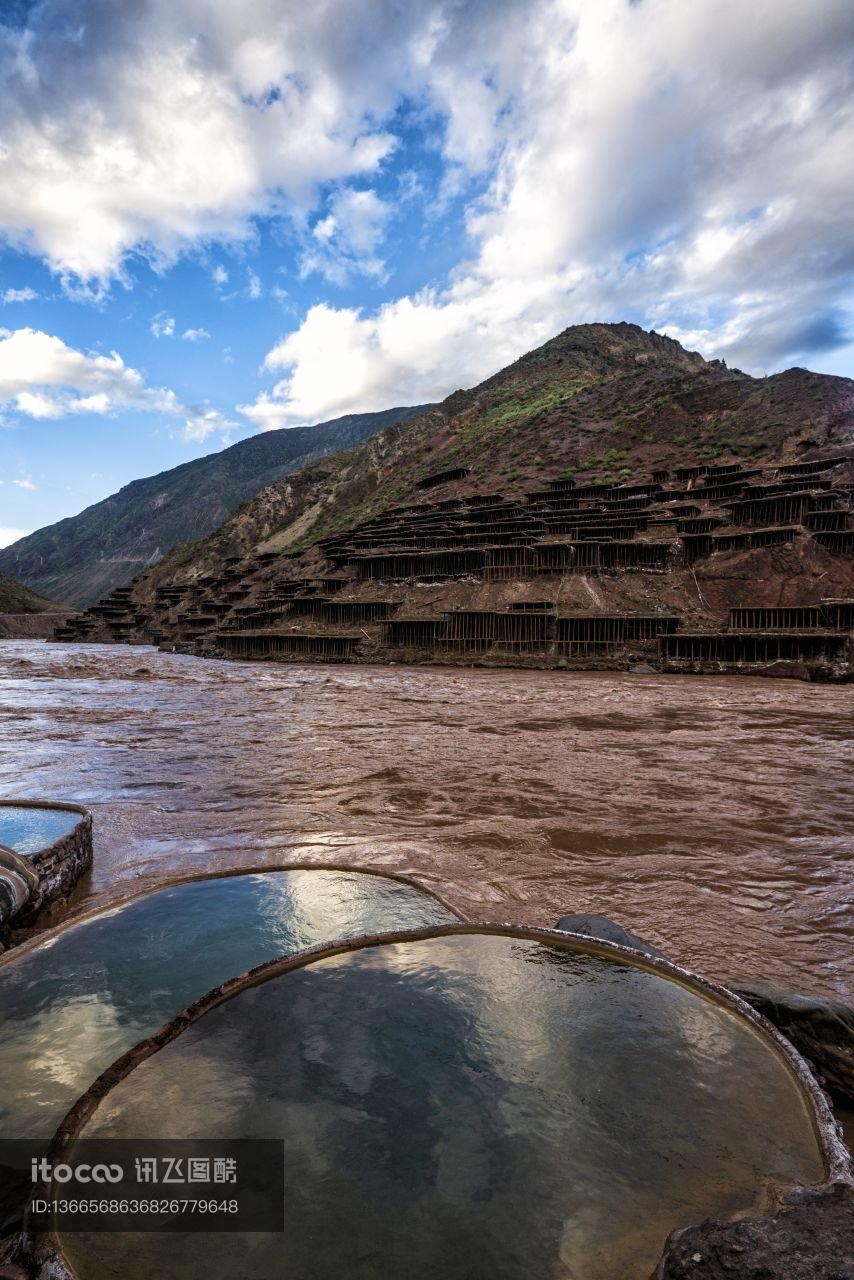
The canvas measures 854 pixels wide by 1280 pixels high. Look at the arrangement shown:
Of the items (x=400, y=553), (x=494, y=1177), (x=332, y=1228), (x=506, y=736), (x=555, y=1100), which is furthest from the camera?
Result: (x=400, y=553)

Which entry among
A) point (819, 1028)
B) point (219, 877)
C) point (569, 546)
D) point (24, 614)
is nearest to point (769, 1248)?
point (819, 1028)

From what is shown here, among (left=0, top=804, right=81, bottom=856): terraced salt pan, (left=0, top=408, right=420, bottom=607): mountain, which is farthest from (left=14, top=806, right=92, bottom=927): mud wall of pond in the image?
(left=0, top=408, right=420, bottom=607): mountain

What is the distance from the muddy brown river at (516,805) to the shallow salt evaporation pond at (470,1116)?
1697 mm

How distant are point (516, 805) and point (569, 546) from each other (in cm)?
2994

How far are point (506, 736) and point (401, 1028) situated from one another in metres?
10.2

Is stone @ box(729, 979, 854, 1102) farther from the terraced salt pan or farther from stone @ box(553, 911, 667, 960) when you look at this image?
the terraced salt pan

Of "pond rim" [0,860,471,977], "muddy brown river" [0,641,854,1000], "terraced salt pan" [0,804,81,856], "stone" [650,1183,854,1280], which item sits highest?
"stone" [650,1183,854,1280]

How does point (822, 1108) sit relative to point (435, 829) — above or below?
above

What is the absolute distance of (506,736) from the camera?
12539 mm

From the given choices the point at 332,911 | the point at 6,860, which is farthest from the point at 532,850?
the point at 6,860

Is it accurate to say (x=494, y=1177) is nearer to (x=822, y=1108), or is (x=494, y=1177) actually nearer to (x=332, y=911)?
(x=822, y=1108)

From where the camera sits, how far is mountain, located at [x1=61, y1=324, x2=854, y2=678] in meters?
30.3

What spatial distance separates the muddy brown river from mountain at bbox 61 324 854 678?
599 inches

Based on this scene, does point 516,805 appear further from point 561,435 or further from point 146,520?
point 146,520
